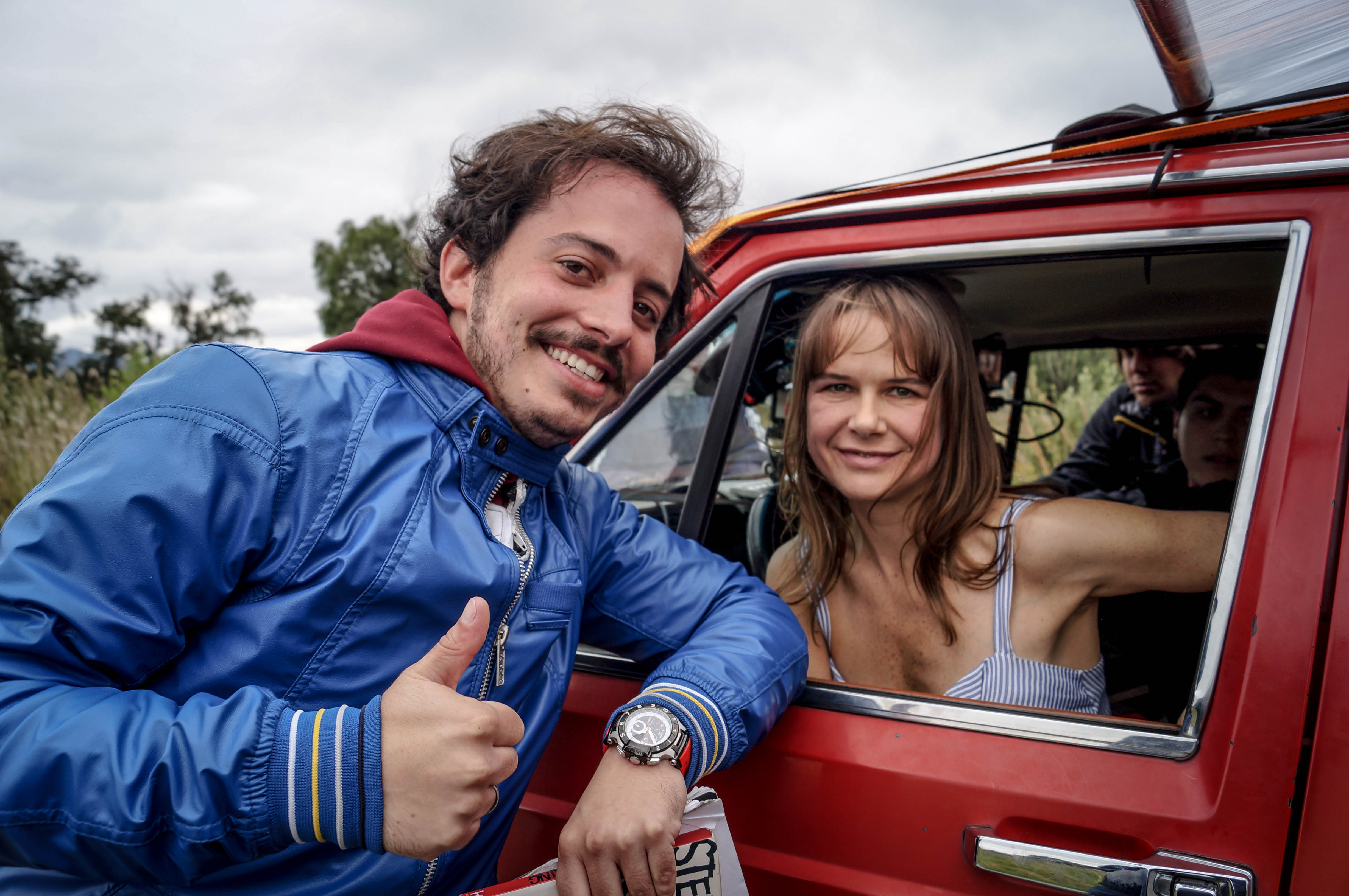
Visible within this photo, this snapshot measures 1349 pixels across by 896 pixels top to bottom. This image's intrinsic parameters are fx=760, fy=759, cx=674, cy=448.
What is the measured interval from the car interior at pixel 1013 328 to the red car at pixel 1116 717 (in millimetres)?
96

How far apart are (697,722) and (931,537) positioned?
2.65ft

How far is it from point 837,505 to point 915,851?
2.89ft

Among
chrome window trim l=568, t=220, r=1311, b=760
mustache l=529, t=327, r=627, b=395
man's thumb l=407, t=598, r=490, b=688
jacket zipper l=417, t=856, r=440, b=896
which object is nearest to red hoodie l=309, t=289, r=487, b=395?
mustache l=529, t=327, r=627, b=395

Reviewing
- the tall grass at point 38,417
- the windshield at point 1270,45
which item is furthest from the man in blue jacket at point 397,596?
the tall grass at point 38,417

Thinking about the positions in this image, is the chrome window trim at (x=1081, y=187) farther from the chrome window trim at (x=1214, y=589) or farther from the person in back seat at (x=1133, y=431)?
the person in back seat at (x=1133, y=431)

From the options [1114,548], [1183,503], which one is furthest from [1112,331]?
[1114,548]

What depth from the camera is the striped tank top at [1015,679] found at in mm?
1479

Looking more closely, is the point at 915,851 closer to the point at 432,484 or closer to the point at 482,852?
the point at 482,852

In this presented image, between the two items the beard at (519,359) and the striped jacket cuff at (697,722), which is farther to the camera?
the beard at (519,359)

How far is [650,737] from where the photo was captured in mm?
1113

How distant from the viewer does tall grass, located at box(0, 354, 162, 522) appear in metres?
5.16

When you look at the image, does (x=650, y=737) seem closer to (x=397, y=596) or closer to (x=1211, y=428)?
(x=397, y=596)

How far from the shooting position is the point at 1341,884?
36.4 inches

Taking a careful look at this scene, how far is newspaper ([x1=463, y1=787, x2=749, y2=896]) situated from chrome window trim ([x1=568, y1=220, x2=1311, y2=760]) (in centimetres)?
28
